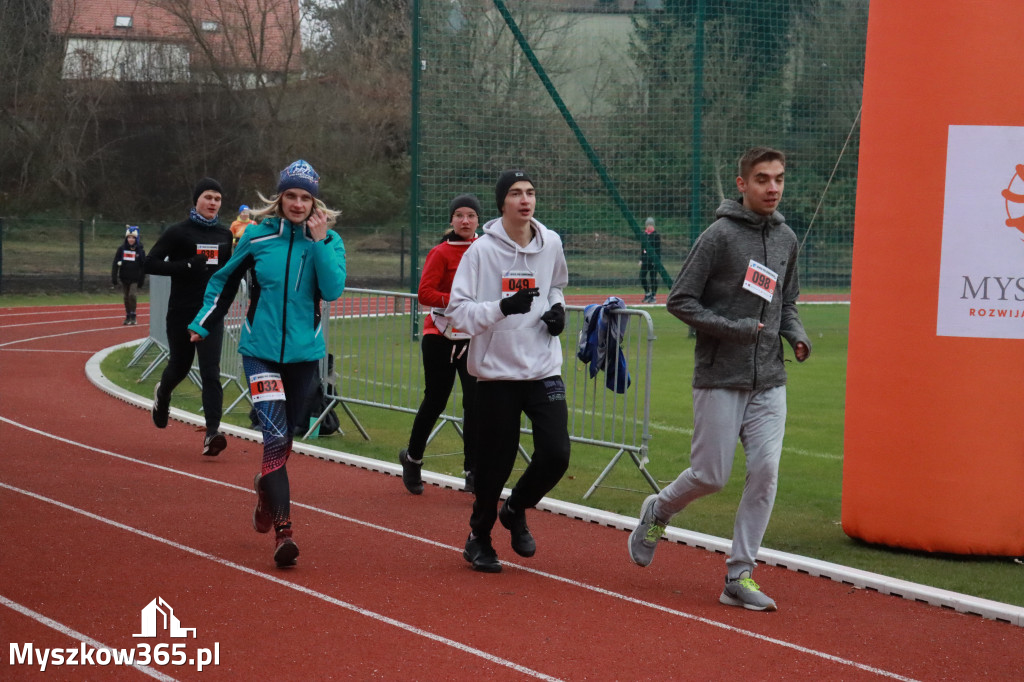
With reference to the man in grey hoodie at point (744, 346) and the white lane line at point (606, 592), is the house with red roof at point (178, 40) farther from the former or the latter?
the man in grey hoodie at point (744, 346)

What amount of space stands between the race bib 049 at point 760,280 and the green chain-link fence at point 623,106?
13.3 meters

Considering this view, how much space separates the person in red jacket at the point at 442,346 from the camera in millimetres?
8375

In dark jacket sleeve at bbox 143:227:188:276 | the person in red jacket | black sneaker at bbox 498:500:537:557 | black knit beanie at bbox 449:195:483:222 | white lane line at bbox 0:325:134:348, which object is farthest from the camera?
white lane line at bbox 0:325:134:348

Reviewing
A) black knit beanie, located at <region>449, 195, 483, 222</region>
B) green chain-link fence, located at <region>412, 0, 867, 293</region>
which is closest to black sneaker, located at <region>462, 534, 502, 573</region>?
black knit beanie, located at <region>449, 195, 483, 222</region>

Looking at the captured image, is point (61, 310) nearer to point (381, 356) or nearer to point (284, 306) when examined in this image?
point (381, 356)

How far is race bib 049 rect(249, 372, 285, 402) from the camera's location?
6.69 meters

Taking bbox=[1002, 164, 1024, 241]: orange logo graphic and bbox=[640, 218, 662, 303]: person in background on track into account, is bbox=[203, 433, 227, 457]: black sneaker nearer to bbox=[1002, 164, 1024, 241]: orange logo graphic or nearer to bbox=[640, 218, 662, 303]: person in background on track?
bbox=[1002, 164, 1024, 241]: orange logo graphic

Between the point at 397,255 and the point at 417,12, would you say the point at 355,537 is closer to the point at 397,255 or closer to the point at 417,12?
the point at 417,12

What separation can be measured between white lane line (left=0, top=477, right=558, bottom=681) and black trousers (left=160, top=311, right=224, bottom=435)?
200 cm

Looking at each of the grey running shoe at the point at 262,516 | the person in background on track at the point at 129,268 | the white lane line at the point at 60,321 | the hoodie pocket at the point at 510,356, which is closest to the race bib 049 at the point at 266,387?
the grey running shoe at the point at 262,516

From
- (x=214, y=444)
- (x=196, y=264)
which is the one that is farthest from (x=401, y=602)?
(x=196, y=264)

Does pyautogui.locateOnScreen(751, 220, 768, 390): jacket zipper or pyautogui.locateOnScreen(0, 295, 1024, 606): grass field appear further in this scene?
pyautogui.locateOnScreen(0, 295, 1024, 606): grass field

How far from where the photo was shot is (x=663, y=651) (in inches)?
209

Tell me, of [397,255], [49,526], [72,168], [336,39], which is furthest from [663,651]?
[336,39]
